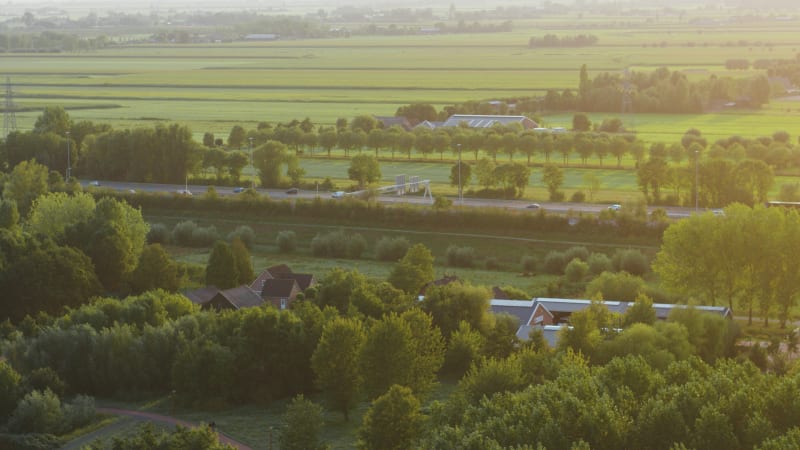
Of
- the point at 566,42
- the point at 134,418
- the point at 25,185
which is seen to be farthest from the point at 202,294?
the point at 566,42

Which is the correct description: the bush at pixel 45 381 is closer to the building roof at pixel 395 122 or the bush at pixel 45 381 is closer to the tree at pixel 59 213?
the tree at pixel 59 213

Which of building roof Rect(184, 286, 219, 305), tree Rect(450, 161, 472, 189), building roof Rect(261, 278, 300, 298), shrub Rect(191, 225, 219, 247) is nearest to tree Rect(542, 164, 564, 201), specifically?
tree Rect(450, 161, 472, 189)

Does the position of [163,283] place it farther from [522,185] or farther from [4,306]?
[522,185]

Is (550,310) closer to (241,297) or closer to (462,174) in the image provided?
(241,297)

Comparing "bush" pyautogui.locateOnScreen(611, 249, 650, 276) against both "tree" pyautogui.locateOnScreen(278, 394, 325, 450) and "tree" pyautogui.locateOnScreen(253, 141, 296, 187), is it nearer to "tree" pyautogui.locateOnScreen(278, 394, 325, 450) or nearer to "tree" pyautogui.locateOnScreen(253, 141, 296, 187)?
"tree" pyautogui.locateOnScreen(278, 394, 325, 450)

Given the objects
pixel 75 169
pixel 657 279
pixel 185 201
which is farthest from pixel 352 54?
pixel 657 279

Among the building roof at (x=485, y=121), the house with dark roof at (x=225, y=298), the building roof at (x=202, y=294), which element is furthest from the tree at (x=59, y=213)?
the building roof at (x=485, y=121)
